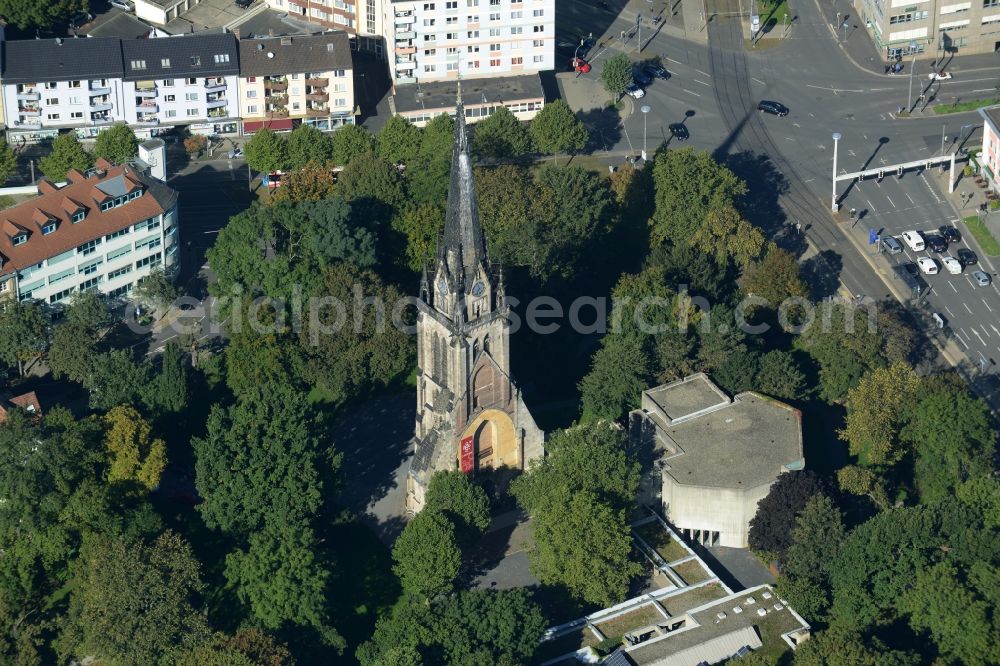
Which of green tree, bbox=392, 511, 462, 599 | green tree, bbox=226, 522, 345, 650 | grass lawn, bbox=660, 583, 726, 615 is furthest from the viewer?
grass lawn, bbox=660, 583, 726, 615

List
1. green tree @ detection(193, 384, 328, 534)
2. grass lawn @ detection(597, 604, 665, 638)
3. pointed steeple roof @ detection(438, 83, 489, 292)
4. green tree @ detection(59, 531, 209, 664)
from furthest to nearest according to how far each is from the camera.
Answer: green tree @ detection(193, 384, 328, 534), grass lawn @ detection(597, 604, 665, 638), green tree @ detection(59, 531, 209, 664), pointed steeple roof @ detection(438, 83, 489, 292)

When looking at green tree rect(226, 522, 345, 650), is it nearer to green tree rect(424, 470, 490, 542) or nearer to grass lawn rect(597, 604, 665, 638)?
green tree rect(424, 470, 490, 542)

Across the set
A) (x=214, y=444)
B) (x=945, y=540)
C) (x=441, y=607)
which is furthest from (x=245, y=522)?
(x=945, y=540)

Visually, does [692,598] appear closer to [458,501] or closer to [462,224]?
[458,501]

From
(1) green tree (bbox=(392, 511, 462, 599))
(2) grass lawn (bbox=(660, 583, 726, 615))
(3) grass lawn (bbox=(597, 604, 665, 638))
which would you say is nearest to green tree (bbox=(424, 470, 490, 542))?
(1) green tree (bbox=(392, 511, 462, 599))

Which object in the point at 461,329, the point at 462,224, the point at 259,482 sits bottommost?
the point at 259,482

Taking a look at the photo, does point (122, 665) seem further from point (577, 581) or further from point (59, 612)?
point (577, 581)

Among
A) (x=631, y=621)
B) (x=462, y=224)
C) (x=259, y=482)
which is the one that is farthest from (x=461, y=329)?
(x=631, y=621)

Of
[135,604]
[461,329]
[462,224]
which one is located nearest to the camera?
[135,604]
